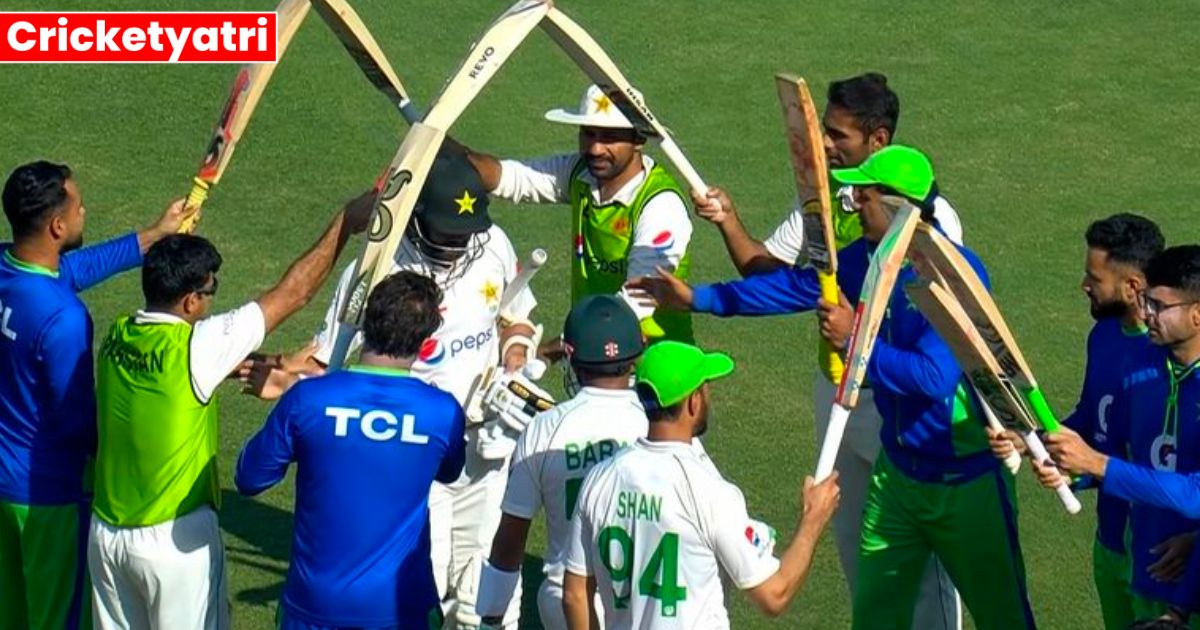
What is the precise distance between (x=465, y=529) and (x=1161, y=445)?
307 cm

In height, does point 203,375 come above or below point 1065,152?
below

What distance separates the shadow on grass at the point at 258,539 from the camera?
30.2 feet

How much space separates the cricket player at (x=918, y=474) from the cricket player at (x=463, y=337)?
1387 millimetres

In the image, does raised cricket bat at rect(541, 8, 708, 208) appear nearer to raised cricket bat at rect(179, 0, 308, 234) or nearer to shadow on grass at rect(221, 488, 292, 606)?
raised cricket bat at rect(179, 0, 308, 234)

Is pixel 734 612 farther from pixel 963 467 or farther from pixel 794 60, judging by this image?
pixel 794 60

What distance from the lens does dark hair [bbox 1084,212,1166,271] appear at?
7.60m

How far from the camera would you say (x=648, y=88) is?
47.4 feet

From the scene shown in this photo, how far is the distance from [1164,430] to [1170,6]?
937 cm

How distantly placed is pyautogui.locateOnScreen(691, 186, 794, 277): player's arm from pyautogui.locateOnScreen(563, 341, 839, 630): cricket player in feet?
7.11

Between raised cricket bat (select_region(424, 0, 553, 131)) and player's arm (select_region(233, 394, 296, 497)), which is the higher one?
raised cricket bat (select_region(424, 0, 553, 131))

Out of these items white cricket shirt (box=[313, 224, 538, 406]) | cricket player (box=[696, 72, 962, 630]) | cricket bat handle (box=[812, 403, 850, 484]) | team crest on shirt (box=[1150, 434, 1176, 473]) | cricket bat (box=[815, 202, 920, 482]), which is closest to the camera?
cricket bat handle (box=[812, 403, 850, 484])

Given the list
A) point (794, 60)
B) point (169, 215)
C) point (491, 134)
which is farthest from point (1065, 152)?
point (169, 215)

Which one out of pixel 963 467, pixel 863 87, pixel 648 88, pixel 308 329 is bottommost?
pixel 963 467

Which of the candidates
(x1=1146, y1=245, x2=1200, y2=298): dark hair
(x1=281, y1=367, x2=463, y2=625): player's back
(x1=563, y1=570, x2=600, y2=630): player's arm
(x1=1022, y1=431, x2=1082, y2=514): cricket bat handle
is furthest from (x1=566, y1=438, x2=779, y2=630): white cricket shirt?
(x1=1146, y1=245, x2=1200, y2=298): dark hair
